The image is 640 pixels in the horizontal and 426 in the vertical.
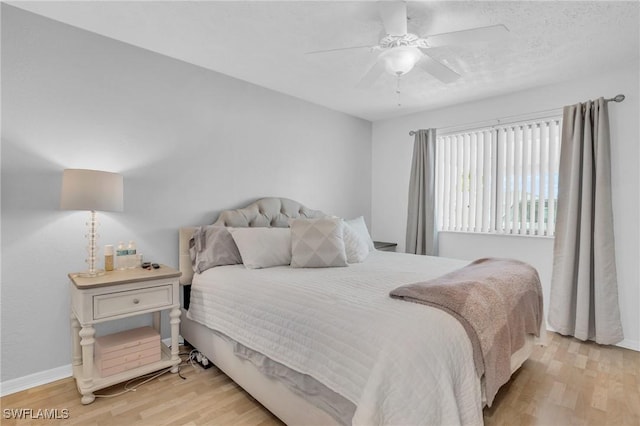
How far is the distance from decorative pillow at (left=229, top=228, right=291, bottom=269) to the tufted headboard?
37cm

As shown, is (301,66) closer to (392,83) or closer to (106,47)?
(392,83)

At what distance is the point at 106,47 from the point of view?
246 cm

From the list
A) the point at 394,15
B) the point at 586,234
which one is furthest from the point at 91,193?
the point at 586,234

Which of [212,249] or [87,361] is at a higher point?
[212,249]

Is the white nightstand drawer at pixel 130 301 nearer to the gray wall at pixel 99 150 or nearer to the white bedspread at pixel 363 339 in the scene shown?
the white bedspread at pixel 363 339

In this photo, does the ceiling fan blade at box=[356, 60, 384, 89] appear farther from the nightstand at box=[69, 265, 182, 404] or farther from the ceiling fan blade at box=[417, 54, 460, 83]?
the nightstand at box=[69, 265, 182, 404]

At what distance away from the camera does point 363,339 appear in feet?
4.38

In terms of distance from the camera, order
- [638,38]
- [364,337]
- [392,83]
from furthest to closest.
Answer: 1. [392,83]
2. [638,38]
3. [364,337]

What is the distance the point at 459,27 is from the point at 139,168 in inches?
102

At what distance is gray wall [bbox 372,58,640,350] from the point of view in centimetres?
291

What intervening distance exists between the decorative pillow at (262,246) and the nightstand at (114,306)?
20.4 inches

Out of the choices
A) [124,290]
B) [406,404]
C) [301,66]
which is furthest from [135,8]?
[406,404]

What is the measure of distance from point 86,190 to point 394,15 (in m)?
2.13

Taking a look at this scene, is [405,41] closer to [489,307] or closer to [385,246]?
[489,307]
